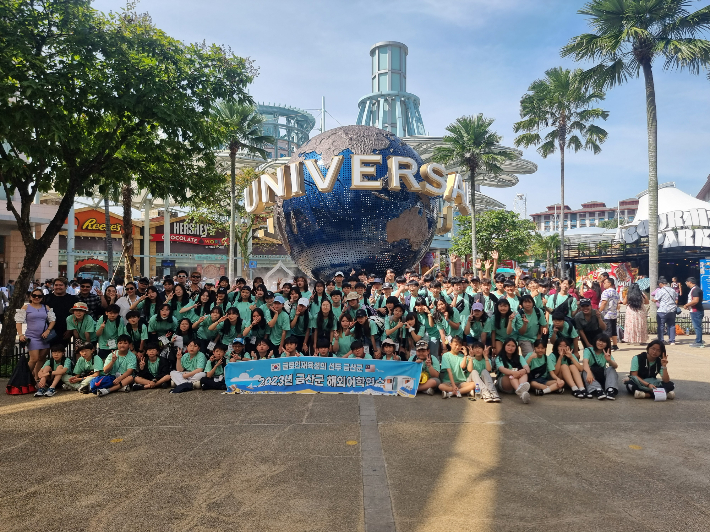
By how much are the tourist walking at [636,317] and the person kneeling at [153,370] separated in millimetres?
10161

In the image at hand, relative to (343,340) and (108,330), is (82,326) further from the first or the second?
(343,340)

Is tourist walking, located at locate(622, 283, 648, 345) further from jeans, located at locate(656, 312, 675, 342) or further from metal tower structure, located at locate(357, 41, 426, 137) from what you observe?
metal tower structure, located at locate(357, 41, 426, 137)

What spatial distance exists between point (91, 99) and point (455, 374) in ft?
26.0

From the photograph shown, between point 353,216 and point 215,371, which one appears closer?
point 215,371

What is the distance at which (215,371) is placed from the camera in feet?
24.4

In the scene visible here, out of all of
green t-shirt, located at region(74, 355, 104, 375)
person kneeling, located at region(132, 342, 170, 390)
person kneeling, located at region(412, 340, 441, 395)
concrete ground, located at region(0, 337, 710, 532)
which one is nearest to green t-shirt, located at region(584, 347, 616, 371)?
concrete ground, located at region(0, 337, 710, 532)

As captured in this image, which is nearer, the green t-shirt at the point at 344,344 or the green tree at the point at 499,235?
the green t-shirt at the point at 344,344

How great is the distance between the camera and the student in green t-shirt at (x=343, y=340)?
781 centimetres

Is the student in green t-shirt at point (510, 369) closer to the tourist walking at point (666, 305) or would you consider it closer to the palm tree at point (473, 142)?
the tourist walking at point (666, 305)

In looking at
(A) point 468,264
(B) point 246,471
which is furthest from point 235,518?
(A) point 468,264

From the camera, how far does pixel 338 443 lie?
500cm

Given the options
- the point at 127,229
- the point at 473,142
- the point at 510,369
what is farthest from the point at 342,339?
the point at 473,142

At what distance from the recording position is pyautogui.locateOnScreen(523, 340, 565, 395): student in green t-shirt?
23.1 feet

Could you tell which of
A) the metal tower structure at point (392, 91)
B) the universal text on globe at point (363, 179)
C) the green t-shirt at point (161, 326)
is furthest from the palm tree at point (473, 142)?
the metal tower structure at point (392, 91)
